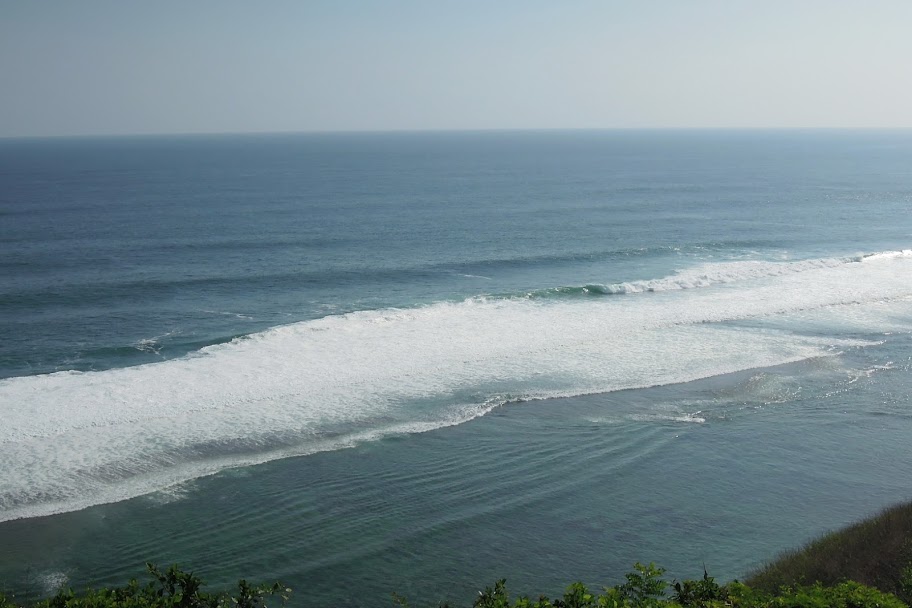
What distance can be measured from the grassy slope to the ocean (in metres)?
0.85

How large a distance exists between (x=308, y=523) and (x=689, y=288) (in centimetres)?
3130

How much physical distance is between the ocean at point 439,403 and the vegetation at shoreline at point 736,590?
1309mm

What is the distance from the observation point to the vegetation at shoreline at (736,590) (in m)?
13.8

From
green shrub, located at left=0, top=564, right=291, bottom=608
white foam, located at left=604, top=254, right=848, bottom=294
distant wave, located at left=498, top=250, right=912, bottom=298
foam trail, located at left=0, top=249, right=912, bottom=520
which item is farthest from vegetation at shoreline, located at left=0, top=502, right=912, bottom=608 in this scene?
white foam, located at left=604, top=254, right=848, bottom=294

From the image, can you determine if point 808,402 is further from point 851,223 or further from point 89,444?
point 851,223

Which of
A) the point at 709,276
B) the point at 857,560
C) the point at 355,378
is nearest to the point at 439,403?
the point at 355,378

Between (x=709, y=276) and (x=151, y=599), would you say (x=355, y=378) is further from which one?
(x=709, y=276)

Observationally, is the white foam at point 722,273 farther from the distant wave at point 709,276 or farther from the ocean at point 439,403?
the ocean at point 439,403

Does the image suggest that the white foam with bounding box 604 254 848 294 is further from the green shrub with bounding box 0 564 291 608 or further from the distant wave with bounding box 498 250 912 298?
the green shrub with bounding box 0 564 291 608

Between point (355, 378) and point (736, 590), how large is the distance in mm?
19335

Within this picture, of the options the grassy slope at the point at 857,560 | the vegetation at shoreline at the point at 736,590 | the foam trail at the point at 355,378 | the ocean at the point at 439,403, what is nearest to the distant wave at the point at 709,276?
the ocean at the point at 439,403

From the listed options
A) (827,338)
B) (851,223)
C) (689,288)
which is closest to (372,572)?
(827,338)

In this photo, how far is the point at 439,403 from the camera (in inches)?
1160

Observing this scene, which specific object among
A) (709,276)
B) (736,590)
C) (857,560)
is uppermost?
(709,276)
